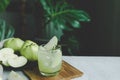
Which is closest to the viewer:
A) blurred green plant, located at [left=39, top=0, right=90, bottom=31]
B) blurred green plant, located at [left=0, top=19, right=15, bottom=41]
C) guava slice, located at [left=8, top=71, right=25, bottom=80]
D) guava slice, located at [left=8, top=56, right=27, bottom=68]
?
guava slice, located at [left=8, top=71, right=25, bottom=80]

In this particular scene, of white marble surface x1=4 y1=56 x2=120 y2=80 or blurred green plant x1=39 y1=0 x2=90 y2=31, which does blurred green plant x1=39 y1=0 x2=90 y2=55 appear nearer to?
blurred green plant x1=39 y1=0 x2=90 y2=31

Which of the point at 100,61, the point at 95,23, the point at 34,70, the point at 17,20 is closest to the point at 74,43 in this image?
the point at 95,23

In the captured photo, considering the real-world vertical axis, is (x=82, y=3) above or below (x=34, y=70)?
above

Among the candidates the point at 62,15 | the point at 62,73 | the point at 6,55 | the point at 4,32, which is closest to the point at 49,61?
the point at 62,73

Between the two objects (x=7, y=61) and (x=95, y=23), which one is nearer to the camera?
(x=7, y=61)

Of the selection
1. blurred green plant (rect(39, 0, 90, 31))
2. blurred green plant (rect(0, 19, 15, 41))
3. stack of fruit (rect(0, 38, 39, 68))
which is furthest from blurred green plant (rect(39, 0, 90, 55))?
stack of fruit (rect(0, 38, 39, 68))

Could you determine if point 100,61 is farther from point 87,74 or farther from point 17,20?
point 17,20

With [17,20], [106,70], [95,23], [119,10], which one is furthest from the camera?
[17,20]
